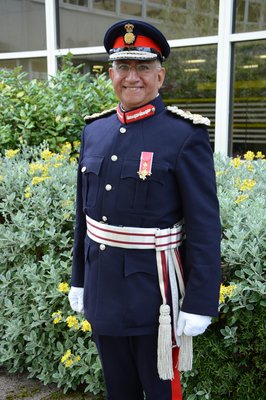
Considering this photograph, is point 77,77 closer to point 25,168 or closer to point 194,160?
point 25,168

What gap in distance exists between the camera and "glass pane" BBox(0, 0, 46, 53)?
22.2ft

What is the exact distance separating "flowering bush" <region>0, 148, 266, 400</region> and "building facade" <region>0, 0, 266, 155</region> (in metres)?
2.12

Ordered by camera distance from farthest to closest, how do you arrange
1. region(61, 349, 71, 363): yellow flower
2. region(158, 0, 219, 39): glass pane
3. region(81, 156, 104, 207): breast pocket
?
region(158, 0, 219, 39): glass pane, region(61, 349, 71, 363): yellow flower, region(81, 156, 104, 207): breast pocket

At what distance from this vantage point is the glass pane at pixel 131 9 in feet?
19.1

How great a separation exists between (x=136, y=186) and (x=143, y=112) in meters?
0.26

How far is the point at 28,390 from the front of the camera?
288cm

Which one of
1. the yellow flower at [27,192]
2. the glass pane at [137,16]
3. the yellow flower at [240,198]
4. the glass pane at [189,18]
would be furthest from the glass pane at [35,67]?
the yellow flower at [240,198]

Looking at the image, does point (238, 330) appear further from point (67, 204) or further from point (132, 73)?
point (132, 73)

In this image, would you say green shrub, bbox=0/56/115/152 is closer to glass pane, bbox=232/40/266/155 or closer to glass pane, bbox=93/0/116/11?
glass pane, bbox=232/40/266/155

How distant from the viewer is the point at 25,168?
3.22 m

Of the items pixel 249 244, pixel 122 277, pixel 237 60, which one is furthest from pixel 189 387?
pixel 237 60

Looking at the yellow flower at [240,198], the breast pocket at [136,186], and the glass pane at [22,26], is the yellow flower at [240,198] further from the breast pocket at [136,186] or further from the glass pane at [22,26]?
the glass pane at [22,26]

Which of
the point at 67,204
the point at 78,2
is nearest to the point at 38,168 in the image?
the point at 67,204

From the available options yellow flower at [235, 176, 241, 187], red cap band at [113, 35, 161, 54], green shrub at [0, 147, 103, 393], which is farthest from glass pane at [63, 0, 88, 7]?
red cap band at [113, 35, 161, 54]
